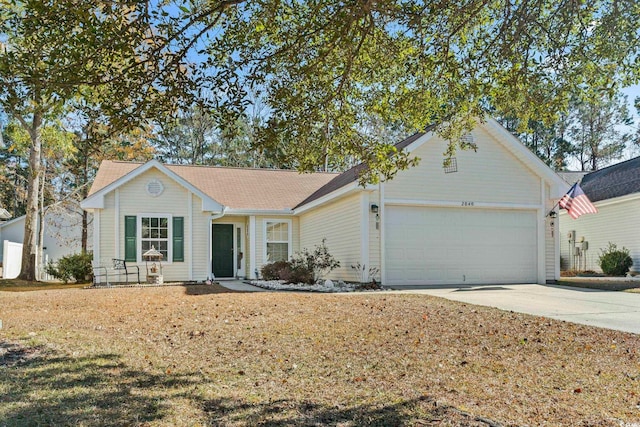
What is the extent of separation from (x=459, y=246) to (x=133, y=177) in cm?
994

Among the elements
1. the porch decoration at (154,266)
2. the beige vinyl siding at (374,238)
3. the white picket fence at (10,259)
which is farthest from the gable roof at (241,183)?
the white picket fence at (10,259)

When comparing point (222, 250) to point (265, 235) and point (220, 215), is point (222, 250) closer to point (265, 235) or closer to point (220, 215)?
point (265, 235)

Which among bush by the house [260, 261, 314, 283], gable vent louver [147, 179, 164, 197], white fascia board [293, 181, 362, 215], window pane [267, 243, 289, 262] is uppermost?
gable vent louver [147, 179, 164, 197]

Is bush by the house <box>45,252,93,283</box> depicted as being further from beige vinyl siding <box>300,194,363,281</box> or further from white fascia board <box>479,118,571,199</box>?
white fascia board <box>479,118,571,199</box>

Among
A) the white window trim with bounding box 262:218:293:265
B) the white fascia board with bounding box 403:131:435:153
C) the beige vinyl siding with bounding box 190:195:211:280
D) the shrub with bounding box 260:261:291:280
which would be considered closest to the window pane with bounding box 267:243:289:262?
the white window trim with bounding box 262:218:293:265

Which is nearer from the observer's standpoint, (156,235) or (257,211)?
(156,235)

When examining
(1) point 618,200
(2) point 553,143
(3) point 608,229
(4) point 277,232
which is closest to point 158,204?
(4) point 277,232

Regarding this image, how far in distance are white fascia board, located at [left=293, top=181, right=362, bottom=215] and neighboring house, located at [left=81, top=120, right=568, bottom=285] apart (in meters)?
0.04

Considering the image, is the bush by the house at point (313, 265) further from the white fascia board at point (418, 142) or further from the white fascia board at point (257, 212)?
the white fascia board at point (418, 142)

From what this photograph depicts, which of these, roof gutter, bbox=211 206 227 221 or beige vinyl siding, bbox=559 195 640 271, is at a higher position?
roof gutter, bbox=211 206 227 221

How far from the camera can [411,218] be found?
13844 mm

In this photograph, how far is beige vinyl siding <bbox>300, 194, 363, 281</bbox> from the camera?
1377 cm

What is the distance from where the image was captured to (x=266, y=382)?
14.7 ft

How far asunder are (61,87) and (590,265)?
826 inches
